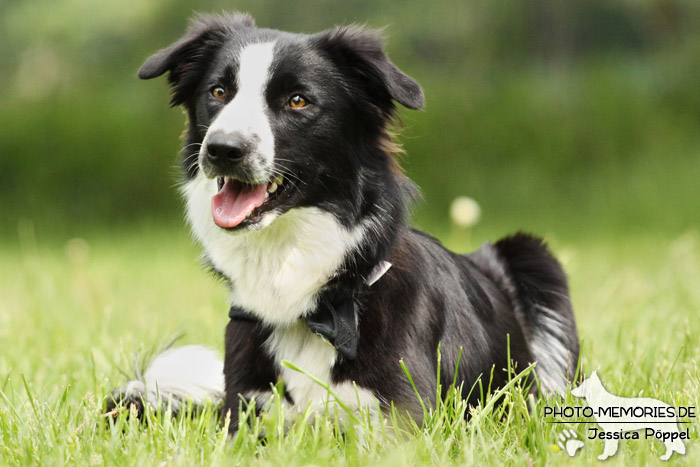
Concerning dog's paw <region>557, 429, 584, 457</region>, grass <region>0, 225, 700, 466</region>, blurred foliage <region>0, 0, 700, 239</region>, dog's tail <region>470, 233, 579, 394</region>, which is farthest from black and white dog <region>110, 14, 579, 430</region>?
blurred foliage <region>0, 0, 700, 239</region>

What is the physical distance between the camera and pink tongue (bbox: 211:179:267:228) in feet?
8.38

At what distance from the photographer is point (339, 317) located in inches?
99.5

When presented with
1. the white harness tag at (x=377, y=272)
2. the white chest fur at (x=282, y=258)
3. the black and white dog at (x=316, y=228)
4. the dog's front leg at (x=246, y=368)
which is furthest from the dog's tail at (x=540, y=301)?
the dog's front leg at (x=246, y=368)

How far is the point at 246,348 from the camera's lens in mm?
2689

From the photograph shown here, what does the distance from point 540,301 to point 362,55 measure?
1.40 m

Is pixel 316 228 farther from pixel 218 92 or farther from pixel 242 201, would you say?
pixel 218 92

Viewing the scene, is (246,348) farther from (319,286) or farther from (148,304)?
(148,304)

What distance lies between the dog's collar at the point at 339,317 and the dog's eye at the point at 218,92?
28.6 inches

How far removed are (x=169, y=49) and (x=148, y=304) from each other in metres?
2.93

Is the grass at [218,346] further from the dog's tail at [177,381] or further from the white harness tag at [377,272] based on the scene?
the white harness tag at [377,272]

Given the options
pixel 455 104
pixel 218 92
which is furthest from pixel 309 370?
pixel 455 104

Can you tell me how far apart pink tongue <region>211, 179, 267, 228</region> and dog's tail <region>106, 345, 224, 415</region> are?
70 centimetres

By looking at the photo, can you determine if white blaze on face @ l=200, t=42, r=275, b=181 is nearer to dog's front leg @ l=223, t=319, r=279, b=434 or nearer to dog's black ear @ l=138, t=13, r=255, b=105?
A: dog's black ear @ l=138, t=13, r=255, b=105

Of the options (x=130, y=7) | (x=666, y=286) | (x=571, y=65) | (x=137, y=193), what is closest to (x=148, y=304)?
(x=666, y=286)
